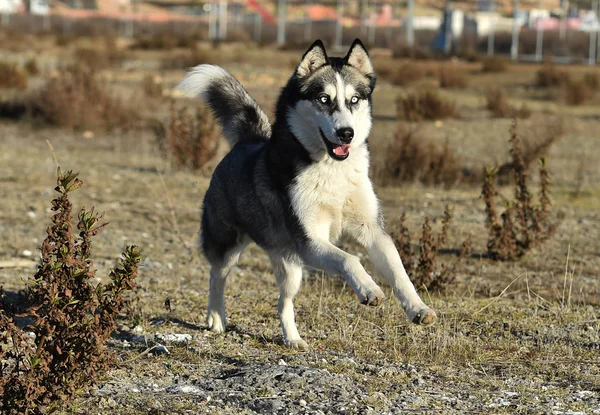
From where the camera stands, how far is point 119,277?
427 cm

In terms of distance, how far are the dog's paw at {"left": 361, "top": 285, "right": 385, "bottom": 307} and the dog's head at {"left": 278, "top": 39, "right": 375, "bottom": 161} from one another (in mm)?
942

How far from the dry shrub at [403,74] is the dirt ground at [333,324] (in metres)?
14.6

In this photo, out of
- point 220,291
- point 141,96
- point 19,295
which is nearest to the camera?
point 220,291

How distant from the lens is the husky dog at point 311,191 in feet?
17.8

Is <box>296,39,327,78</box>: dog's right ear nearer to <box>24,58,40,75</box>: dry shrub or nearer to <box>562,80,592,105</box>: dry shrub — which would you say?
<box>562,80,592,105</box>: dry shrub

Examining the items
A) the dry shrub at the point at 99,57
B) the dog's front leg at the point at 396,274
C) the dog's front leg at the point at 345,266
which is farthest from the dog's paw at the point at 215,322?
the dry shrub at the point at 99,57

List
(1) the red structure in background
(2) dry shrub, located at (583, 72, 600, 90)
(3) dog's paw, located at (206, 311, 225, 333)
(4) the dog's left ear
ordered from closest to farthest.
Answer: (4) the dog's left ear → (3) dog's paw, located at (206, 311, 225, 333) → (2) dry shrub, located at (583, 72, 600, 90) → (1) the red structure in background

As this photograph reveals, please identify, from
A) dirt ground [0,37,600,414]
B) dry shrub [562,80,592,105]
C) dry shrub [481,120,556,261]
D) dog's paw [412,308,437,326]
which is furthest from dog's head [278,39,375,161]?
dry shrub [562,80,592,105]

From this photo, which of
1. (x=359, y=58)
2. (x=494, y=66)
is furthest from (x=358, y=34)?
(x=359, y=58)

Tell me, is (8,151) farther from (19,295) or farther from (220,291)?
(220,291)

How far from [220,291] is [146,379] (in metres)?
1.39

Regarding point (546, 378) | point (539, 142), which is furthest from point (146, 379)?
point (539, 142)

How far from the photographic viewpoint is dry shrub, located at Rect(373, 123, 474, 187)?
12367mm

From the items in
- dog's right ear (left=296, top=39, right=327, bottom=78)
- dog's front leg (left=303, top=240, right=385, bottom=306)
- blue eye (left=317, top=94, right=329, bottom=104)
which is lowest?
dog's front leg (left=303, top=240, right=385, bottom=306)
